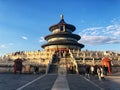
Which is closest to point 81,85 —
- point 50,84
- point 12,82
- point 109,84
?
point 50,84

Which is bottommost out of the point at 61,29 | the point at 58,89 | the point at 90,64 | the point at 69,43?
the point at 58,89

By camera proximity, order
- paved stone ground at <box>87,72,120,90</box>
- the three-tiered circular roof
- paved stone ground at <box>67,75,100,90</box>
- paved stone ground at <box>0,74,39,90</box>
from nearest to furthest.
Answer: paved stone ground at <box>67,75,100,90</box>, paved stone ground at <box>0,74,39,90</box>, paved stone ground at <box>87,72,120,90</box>, the three-tiered circular roof

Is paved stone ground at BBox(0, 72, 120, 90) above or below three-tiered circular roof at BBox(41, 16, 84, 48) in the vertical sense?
below

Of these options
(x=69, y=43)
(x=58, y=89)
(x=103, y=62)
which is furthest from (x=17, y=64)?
(x=69, y=43)

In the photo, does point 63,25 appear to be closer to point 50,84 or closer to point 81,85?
point 50,84

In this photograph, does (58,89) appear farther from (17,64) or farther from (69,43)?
(69,43)

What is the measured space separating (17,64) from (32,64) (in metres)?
3.05

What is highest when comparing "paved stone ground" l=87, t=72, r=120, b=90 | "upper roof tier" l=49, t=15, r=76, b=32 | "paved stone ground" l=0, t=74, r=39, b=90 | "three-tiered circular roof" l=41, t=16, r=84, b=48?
"upper roof tier" l=49, t=15, r=76, b=32

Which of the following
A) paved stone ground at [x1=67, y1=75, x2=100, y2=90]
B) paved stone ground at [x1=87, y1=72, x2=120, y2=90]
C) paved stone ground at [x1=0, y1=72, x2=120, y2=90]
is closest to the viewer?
paved stone ground at [x1=67, y1=75, x2=100, y2=90]

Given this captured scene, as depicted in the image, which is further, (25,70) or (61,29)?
(61,29)

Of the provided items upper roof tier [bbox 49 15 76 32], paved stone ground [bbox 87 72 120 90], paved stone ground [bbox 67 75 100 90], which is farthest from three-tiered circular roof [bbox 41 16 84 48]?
paved stone ground [bbox 67 75 100 90]

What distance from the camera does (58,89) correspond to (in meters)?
14.9

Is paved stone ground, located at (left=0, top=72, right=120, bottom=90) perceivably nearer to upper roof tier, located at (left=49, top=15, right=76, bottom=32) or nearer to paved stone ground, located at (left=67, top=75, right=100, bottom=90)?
paved stone ground, located at (left=67, top=75, right=100, bottom=90)

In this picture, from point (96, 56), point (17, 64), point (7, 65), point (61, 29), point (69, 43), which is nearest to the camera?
point (17, 64)
